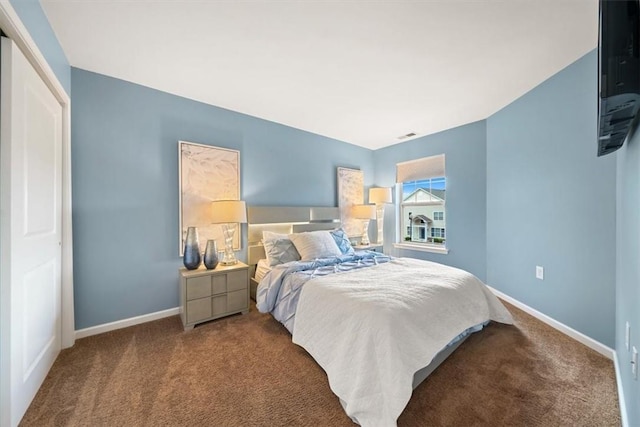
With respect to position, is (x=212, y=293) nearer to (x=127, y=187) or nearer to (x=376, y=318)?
(x=127, y=187)

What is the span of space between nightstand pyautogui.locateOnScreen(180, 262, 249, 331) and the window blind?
11.1 feet

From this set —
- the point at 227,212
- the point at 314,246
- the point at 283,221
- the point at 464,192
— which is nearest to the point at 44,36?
the point at 227,212

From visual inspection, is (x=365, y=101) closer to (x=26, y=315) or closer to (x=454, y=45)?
(x=454, y=45)

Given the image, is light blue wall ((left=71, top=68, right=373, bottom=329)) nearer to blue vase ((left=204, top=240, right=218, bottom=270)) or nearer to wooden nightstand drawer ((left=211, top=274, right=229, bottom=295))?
blue vase ((left=204, top=240, right=218, bottom=270))

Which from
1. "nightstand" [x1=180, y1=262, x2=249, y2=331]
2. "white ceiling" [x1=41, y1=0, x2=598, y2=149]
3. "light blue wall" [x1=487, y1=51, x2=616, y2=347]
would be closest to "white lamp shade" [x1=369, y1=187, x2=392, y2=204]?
"light blue wall" [x1=487, y1=51, x2=616, y2=347]

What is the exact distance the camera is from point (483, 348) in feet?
6.89

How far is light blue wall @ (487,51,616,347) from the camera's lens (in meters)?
2.05

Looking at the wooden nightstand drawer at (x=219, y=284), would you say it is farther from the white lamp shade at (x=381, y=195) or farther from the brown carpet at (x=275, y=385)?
the white lamp shade at (x=381, y=195)

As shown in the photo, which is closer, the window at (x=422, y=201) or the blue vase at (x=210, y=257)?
the blue vase at (x=210, y=257)

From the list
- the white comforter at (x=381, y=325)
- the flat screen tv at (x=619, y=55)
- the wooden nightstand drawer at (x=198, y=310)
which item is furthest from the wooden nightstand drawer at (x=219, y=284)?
the flat screen tv at (x=619, y=55)

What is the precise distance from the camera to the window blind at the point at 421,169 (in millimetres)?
4102

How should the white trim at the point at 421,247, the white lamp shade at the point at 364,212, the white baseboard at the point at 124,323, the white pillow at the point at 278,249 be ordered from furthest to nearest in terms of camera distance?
the white lamp shade at the point at 364,212 → the white trim at the point at 421,247 → the white pillow at the point at 278,249 → the white baseboard at the point at 124,323

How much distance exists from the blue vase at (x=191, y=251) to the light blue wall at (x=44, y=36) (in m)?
1.63

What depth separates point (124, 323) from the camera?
2.46 m
